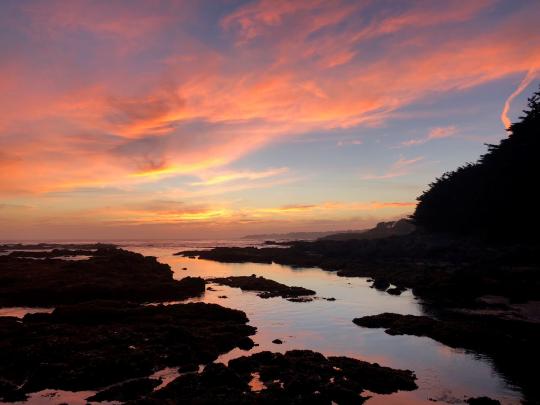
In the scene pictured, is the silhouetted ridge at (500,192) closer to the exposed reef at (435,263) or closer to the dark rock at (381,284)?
the exposed reef at (435,263)

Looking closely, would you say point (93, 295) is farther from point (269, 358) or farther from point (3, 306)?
point (269, 358)

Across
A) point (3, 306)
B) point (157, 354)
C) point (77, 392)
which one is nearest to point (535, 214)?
point (157, 354)

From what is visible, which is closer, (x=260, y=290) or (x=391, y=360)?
(x=391, y=360)

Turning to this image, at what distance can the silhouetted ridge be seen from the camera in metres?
62.0

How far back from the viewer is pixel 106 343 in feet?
88.3

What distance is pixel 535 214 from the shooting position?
63250 millimetres

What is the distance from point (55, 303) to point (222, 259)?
7293 centimetres

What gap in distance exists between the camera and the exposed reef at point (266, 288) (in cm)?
5291

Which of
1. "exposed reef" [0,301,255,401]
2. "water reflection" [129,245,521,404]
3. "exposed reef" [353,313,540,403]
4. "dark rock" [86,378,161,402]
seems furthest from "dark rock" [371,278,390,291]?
"dark rock" [86,378,161,402]

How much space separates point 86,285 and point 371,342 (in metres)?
35.0

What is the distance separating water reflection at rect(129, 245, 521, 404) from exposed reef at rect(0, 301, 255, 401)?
2.49 metres

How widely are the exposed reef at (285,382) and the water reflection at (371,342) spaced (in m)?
1.36

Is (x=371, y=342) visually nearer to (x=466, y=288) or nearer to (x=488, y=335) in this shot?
(x=488, y=335)

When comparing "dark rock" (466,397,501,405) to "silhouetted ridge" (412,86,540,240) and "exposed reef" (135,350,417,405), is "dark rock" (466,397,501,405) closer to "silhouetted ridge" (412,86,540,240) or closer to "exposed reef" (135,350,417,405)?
"exposed reef" (135,350,417,405)
